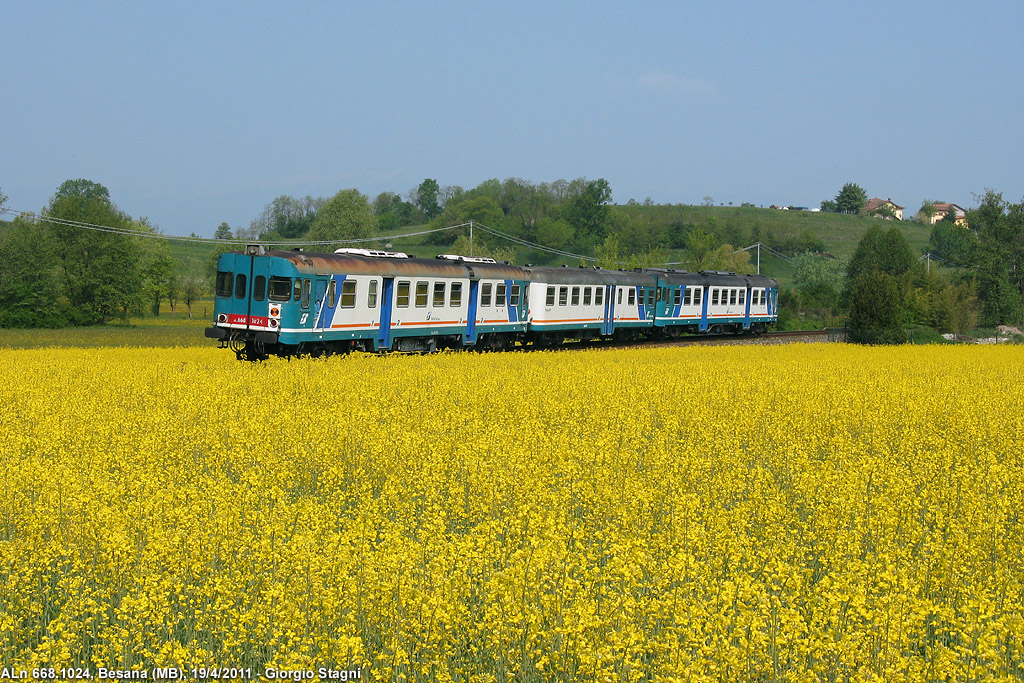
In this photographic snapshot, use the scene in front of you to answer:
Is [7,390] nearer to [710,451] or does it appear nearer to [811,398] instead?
[710,451]

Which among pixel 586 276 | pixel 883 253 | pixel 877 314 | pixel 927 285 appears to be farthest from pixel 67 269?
pixel 883 253

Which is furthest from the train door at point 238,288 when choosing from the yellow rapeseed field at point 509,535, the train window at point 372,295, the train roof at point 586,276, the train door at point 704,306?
the train door at point 704,306

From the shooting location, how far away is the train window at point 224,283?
23312 mm

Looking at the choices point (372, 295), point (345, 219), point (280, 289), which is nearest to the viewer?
point (280, 289)

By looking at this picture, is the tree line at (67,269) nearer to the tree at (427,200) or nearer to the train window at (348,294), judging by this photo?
the train window at (348,294)

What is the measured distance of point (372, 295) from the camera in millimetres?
24781

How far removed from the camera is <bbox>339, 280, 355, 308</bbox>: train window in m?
23.7

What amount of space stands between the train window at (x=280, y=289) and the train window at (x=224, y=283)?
1.44 meters

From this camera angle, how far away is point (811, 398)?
15.4m

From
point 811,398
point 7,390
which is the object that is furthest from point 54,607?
point 811,398

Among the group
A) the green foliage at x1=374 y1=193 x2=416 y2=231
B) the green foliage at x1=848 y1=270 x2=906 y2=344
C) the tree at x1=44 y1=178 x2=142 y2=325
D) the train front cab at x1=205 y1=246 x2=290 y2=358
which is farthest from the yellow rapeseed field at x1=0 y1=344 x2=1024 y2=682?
the green foliage at x1=374 y1=193 x2=416 y2=231

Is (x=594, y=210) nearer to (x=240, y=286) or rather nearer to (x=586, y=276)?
(x=586, y=276)

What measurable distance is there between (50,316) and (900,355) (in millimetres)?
41316

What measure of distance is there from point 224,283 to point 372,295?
12.4ft
